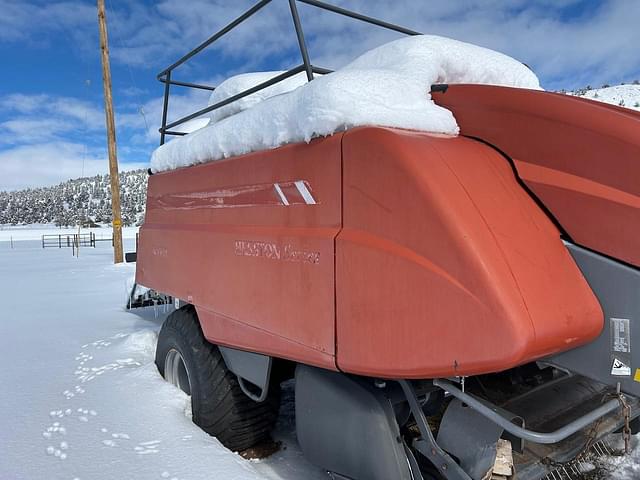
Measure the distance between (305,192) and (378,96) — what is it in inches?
20.0

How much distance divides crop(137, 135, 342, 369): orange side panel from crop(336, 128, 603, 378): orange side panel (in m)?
0.10

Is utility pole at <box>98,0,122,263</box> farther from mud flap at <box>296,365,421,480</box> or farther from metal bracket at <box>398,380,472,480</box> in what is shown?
metal bracket at <box>398,380,472,480</box>

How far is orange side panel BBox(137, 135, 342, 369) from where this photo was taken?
6.46ft

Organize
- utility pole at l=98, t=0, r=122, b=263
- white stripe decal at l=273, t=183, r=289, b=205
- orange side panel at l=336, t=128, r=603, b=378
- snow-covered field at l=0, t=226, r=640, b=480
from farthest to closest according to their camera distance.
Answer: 1. utility pole at l=98, t=0, r=122, b=263
2. snow-covered field at l=0, t=226, r=640, b=480
3. white stripe decal at l=273, t=183, r=289, b=205
4. orange side panel at l=336, t=128, r=603, b=378

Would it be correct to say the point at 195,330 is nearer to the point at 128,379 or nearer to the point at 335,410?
the point at 128,379

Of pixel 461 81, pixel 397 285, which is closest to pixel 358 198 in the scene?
pixel 397 285

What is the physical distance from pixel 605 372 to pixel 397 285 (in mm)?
814

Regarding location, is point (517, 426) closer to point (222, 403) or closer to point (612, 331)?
point (612, 331)

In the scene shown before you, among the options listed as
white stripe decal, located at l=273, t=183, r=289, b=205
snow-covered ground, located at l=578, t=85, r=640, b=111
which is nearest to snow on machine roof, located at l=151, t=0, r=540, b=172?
white stripe decal, located at l=273, t=183, r=289, b=205

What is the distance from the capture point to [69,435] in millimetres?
2715

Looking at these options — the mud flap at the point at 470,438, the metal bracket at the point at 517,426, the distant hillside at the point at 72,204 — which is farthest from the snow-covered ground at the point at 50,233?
the metal bracket at the point at 517,426

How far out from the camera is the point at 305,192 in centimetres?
210

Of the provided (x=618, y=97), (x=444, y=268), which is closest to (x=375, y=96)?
(x=444, y=268)

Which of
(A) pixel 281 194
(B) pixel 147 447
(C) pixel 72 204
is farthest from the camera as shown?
(C) pixel 72 204
